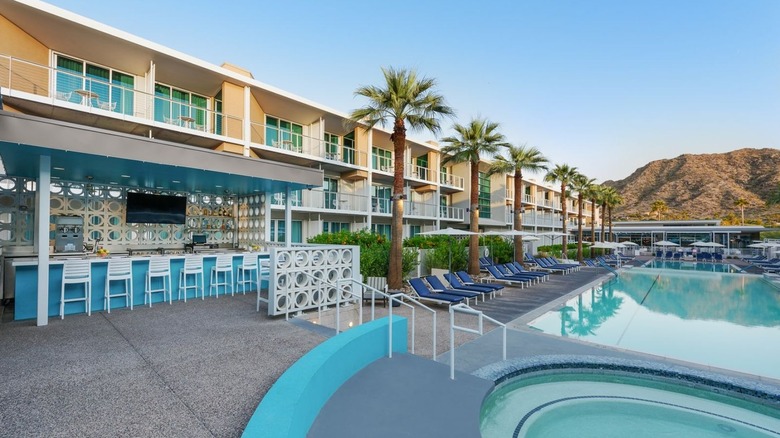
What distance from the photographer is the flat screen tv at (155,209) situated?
33.6 feet

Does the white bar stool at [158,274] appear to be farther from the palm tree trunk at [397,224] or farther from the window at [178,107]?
the window at [178,107]

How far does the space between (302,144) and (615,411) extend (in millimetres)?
18073

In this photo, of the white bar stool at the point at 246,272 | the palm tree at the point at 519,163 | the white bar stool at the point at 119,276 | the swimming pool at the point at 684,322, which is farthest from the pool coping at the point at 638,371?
the palm tree at the point at 519,163

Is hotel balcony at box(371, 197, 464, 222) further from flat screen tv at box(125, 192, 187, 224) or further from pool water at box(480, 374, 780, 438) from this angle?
pool water at box(480, 374, 780, 438)

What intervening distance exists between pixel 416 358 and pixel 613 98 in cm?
3188

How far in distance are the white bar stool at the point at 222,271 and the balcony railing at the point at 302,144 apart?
28.2 feet

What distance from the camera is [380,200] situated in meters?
23.5

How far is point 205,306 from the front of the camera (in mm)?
8352

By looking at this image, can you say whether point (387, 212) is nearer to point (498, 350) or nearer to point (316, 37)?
point (316, 37)

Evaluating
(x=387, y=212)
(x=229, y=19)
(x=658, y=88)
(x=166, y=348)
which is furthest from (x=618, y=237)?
(x=166, y=348)

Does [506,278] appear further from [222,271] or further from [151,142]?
[151,142]

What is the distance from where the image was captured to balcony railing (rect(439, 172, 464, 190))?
2947 cm

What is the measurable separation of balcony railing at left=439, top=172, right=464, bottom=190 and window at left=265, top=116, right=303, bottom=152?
526 inches

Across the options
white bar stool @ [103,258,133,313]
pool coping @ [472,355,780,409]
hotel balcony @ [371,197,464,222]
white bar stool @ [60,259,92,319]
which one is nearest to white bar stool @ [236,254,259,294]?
white bar stool @ [103,258,133,313]
